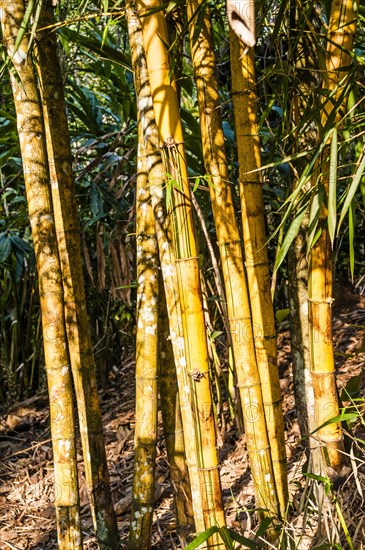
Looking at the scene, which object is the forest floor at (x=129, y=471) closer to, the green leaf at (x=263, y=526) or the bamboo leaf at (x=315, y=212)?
the green leaf at (x=263, y=526)

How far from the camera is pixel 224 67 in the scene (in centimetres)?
332

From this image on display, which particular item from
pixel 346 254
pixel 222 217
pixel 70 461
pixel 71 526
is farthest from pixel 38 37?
pixel 346 254

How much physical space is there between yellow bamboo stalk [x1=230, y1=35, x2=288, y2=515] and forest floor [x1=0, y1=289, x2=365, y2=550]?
123mm

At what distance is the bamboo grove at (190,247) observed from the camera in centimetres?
169

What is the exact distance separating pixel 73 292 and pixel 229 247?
0.61m

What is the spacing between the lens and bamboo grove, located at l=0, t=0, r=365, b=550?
1.69m

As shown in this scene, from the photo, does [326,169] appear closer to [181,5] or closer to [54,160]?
[181,5]

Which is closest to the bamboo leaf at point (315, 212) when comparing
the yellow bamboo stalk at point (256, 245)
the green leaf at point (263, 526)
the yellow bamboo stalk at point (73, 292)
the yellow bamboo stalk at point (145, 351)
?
the yellow bamboo stalk at point (256, 245)

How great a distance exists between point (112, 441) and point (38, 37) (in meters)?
2.39

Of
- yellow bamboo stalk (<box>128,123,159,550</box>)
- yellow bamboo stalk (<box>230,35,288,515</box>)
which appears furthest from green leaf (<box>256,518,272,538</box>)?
yellow bamboo stalk (<box>128,123,159,550</box>)

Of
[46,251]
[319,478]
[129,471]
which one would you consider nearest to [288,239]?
[319,478]

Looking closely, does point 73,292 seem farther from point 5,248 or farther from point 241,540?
point 5,248

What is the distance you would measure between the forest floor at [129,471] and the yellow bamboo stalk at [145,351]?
278 mm

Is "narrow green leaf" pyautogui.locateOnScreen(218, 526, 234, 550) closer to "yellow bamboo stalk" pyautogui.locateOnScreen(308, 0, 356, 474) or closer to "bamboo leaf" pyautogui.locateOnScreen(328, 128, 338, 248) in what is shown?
"yellow bamboo stalk" pyautogui.locateOnScreen(308, 0, 356, 474)
